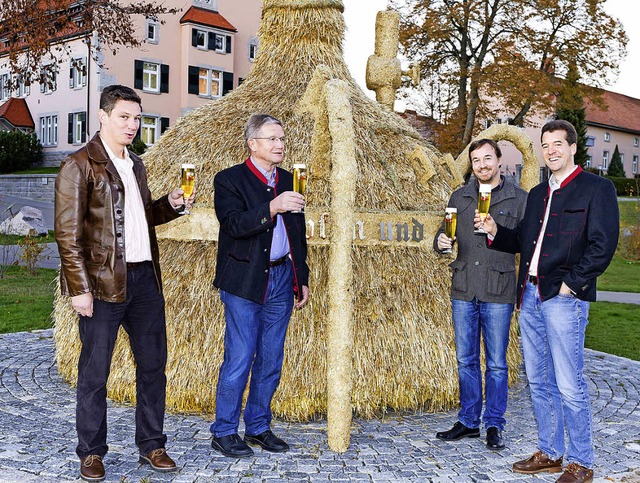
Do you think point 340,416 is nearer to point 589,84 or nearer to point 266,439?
point 266,439

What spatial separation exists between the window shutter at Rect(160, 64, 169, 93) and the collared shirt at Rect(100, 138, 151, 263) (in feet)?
114

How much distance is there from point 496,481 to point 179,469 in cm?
A: 216

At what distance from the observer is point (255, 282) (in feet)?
16.4

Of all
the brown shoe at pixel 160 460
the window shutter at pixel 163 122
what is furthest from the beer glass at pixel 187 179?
the window shutter at pixel 163 122

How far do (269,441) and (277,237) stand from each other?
1.54 meters

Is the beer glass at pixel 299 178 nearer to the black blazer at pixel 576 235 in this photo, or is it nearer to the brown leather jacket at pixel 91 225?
the brown leather jacket at pixel 91 225

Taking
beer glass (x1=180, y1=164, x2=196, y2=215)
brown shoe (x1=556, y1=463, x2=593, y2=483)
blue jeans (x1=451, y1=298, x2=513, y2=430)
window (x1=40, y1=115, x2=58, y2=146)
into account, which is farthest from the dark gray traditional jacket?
window (x1=40, y1=115, x2=58, y2=146)

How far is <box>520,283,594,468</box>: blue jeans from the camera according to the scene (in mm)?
4664

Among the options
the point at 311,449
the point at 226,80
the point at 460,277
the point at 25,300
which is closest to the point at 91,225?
the point at 311,449

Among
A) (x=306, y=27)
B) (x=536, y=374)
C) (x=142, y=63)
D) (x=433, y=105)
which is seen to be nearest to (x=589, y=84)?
(x=433, y=105)

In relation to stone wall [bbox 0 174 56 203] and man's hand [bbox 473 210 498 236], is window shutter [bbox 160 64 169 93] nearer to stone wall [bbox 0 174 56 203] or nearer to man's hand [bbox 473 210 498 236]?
stone wall [bbox 0 174 56 203]

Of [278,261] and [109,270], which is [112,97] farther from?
[278,261]

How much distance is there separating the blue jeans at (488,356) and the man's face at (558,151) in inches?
48.4

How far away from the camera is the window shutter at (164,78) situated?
125ft
